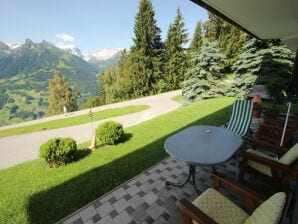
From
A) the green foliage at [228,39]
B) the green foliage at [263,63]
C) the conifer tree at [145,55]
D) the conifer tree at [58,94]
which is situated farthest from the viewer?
the conifer tree at [58,94]

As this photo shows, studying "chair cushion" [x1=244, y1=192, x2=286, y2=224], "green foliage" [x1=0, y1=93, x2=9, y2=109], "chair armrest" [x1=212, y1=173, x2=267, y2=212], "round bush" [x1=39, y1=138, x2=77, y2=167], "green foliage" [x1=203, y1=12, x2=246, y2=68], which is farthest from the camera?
"green foliage" [x1=0, y1=93, x2=9, y2=109]

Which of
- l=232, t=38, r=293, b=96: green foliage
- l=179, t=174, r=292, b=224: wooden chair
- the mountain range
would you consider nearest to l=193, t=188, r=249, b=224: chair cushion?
l=179, t=174, r=292, b=224: wooden chair

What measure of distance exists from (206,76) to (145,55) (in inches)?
453

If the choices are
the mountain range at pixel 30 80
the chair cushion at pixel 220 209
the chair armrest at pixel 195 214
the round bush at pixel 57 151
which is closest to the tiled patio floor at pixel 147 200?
the chair cushion at pixel 220 209

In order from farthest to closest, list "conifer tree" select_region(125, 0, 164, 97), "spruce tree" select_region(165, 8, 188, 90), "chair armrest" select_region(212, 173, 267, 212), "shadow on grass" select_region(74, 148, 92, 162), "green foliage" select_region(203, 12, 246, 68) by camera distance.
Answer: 1. "spruce tree" select_region(165, 8, 188, 90)
2. "conifer tree" select_region(125, 0, 164, 97)
3. "green foliage" select_region(203, 12, 246, 68)
4. "shadow on grass" select_region(74, 148, 92, 162)
5. "chair armrest" select_region(212, 173, 267, 212)

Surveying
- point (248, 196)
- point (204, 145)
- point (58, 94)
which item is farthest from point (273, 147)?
point (58, 94)

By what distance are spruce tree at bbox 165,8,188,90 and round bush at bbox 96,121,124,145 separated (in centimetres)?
1862

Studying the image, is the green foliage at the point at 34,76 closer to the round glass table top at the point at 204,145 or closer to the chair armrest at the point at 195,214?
the round glass table top at the point at 204,145

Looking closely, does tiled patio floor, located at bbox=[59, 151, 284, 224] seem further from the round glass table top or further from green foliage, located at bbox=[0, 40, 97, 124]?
green foliage, located at bbox=[0, 40, 97, 124]

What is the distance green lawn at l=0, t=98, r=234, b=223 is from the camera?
257 centimetres

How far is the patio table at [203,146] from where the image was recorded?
84.1 inches

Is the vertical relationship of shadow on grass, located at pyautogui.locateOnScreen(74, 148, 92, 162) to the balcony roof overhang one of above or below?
below

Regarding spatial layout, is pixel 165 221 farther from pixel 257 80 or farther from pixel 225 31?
pixel 225 31

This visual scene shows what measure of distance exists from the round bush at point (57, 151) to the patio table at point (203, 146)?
2556 mm
